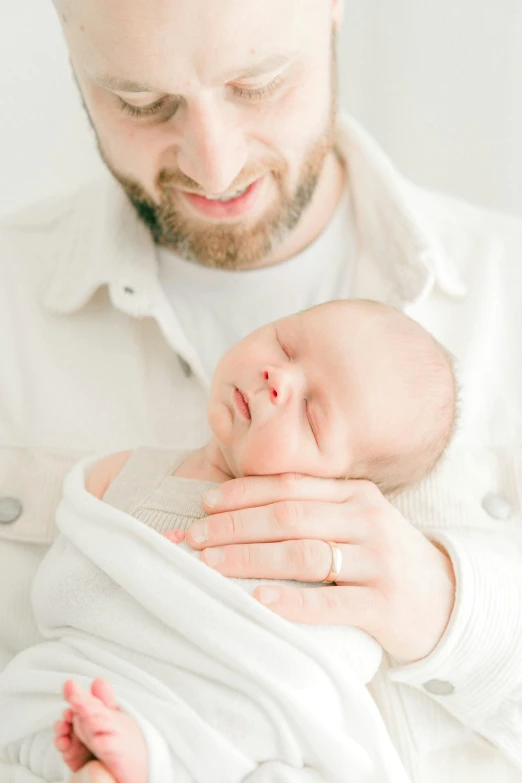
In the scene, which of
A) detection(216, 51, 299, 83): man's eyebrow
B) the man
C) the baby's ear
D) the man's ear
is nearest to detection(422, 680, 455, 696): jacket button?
the man

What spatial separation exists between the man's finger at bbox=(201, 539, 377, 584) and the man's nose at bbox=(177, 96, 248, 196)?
0.58 meters

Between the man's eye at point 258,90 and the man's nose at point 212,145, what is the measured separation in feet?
0.08

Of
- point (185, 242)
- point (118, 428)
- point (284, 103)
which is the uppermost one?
point (284, 103)

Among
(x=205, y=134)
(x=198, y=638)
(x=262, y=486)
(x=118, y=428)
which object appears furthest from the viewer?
(x=118, y=428)

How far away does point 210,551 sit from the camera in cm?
107

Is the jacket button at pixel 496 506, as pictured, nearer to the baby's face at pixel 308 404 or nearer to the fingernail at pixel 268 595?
the baby's face at pixel 308 404

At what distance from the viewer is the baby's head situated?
114 centimetres

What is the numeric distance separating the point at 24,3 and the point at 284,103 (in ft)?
3.24

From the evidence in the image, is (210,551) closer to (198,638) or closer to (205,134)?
(198,638)

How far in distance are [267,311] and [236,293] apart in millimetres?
66

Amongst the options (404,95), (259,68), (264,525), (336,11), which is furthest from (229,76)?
(404,95)

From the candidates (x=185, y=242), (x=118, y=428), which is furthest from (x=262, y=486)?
(x=185, y=242)

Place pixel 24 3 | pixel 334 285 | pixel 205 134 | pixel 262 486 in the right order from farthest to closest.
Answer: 1. pixel 24 3
2. pixel 334 285
3. pixel 205 134
4. pixel 262 486

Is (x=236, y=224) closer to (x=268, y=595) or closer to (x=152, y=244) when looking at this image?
(x=152, y=244)
